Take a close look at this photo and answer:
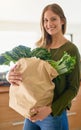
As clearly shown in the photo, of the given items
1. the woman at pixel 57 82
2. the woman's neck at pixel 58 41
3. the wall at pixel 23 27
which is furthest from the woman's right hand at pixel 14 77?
the wall at pixel 23 27

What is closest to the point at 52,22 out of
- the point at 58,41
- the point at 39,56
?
the point at 58,41

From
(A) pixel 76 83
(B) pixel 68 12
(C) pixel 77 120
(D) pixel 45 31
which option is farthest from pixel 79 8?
(A) pixel 76 83

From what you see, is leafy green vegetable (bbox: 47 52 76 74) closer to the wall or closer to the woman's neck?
the woman's neck

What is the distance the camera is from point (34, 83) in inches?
38.0

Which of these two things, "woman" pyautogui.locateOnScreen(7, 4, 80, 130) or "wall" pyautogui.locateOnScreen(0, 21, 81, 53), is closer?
"woman" pyautogui.locateOnScreen(7, 4, 80, 130)

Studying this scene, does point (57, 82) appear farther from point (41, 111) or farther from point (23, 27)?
point (23, 27)

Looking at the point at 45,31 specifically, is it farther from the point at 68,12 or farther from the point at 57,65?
the point at 68,12

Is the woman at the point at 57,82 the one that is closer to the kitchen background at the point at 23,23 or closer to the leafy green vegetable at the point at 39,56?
the leafy green vegetable at the point at 39,56

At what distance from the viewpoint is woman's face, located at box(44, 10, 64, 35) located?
1144mm

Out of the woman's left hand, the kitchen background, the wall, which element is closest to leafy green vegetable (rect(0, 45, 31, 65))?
the woman's left hand

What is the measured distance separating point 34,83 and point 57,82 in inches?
6.2

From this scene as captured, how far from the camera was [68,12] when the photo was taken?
8.38 ft

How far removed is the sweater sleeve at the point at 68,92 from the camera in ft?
3.42

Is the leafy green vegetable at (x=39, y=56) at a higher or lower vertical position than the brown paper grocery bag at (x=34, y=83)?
higher
